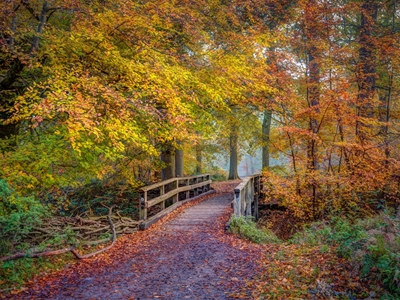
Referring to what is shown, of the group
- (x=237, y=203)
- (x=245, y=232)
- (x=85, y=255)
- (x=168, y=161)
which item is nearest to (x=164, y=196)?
(x=237, y=203)

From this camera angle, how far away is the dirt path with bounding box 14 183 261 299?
215 inches

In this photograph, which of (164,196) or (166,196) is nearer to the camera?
(164,196)

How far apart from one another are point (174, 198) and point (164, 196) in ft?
5.73

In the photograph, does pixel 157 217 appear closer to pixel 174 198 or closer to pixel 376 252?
pixel 174 198

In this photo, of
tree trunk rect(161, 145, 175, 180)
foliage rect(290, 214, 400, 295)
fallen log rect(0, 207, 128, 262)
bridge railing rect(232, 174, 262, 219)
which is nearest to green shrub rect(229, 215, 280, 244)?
bridge railing rect(232, 174, 262, 219)

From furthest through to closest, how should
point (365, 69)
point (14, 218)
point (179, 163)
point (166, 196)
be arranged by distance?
point (179, 163)
point (365, 69)
point (166, 196)
point (14, 218)

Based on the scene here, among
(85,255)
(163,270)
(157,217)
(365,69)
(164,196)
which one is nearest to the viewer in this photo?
(163,270)

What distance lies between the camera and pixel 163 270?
658 cm

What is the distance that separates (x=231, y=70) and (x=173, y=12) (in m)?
2.48

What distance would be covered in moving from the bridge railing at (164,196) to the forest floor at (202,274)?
1.53 metres

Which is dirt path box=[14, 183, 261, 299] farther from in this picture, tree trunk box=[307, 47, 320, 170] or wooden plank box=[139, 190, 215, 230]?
tree trunk box=[307, 47, 320, 170]

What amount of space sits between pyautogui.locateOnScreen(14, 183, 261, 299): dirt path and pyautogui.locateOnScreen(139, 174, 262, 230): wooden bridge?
945 mm

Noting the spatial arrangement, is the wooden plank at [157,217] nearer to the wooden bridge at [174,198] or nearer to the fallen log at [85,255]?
the wooden bridge at [174,198]

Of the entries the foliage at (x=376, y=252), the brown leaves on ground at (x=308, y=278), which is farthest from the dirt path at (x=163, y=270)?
the foliage at (x=376, y=252)
